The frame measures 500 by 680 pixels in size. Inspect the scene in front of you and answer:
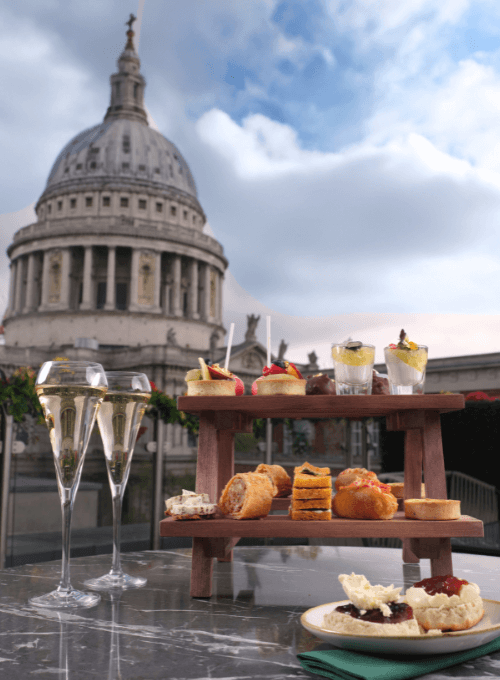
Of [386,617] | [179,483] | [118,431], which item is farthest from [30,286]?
[386,617]

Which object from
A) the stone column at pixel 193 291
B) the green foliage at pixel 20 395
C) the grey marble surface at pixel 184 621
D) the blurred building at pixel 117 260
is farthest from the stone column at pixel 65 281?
the grey marble surface at pixel 184 621

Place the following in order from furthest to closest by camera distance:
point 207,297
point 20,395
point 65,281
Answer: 1. point 207,297
2. point 65,281
3. point 20,395

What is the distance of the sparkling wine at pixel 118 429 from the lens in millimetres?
3025

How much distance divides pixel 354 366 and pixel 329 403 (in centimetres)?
23

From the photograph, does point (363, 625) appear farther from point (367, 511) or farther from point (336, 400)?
point (336, 400)

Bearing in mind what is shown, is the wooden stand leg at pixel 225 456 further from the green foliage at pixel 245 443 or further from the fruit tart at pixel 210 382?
the green foliage at pixel 245 443

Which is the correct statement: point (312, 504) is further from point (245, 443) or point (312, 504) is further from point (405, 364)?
point (245, 443)

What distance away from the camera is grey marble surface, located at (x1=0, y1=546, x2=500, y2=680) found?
1.84 m

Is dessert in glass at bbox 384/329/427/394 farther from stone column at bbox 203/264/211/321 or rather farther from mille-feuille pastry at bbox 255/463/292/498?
stone column at bbox 203/264/211/321

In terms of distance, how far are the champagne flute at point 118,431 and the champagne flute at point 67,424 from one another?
1.39ft

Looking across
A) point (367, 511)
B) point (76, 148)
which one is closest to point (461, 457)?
point (367, 511)

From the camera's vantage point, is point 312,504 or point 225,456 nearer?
point 312,504

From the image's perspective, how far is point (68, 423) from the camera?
2.56 m

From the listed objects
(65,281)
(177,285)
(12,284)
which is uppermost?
(12,284)
